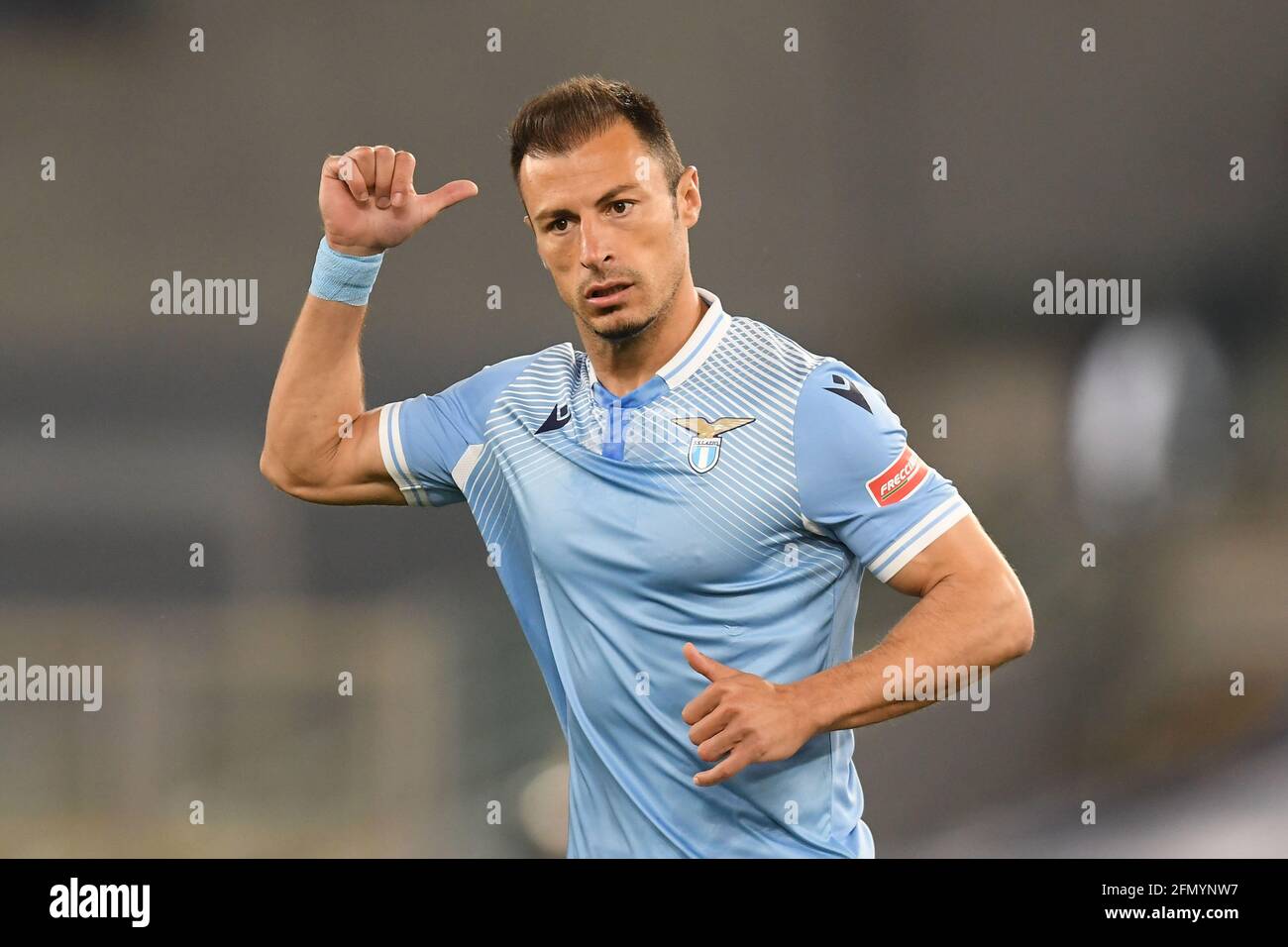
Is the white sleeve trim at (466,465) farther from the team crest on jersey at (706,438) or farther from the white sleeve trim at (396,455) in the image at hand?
the team crest on jersey at (706,438)

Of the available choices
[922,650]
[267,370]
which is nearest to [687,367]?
[922,650]

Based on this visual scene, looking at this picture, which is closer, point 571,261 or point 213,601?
point 571,261

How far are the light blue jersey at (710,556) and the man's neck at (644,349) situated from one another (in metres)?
0.03

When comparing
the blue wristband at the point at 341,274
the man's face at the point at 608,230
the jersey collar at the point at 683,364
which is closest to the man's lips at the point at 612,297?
the man's face at the point at 608,230

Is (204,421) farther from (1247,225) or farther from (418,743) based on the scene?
(1247,225)

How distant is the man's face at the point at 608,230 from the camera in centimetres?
242

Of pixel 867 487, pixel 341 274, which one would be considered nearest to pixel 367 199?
pixel 341 274

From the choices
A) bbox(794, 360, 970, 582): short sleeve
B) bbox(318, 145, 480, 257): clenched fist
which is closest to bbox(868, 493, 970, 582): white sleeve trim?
bbox(794, 360, 970, 582): short sleeve

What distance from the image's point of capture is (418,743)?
3.94 m

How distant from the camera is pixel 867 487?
230cm

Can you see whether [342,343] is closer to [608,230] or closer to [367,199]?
[367,199]

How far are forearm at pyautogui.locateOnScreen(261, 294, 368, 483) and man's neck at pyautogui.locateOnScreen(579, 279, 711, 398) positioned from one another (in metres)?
0.51

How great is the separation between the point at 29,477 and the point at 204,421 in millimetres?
517

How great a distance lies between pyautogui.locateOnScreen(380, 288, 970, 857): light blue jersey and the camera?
7.66 ft
